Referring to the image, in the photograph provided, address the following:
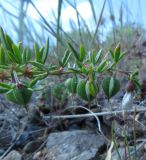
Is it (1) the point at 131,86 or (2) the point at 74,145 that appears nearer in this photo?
(1) the point at 131,86

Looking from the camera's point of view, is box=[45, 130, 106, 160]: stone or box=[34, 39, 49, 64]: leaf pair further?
box=[45, 130, 106, 160]: stone

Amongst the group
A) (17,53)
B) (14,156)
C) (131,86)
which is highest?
(17,53)

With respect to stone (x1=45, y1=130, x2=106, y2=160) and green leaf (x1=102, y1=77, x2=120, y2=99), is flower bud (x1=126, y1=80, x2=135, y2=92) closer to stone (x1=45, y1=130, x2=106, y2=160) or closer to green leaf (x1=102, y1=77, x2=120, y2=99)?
green leaf (x1=102, y1=77, x2=120, y2=99)

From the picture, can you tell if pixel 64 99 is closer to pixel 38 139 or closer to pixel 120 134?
pixel 38 139

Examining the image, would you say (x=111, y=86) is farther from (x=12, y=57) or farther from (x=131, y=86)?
(x=12, y=57)

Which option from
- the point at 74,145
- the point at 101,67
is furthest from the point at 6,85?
the point at 74,145

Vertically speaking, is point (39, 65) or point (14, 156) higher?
point (39, 65)

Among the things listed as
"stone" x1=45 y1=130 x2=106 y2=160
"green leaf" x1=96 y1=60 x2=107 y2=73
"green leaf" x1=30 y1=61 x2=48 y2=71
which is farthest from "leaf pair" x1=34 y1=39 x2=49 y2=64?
"stone" x1=45 y1=130 x2=106 y2=160
